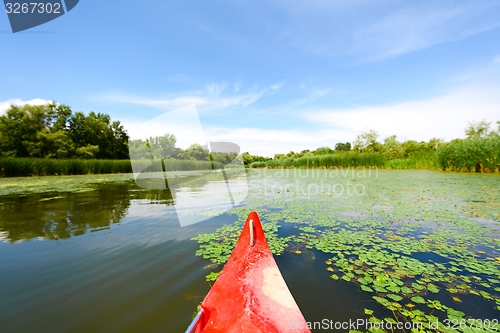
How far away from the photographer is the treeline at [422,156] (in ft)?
36.0

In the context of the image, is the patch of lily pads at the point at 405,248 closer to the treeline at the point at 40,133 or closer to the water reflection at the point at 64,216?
the water reflection at the point at 64,216

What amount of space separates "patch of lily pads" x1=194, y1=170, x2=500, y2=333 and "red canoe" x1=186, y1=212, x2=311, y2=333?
34.4 inches

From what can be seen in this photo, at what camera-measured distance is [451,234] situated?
2.98 meters

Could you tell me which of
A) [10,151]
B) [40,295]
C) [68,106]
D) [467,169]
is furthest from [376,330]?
[68,106]

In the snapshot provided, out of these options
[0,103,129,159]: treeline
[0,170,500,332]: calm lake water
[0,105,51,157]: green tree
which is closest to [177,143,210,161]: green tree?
[0,170,500,332]: calm lake water

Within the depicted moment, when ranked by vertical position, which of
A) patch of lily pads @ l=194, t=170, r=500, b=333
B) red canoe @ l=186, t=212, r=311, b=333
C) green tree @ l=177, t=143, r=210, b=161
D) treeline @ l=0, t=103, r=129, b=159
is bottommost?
patch of lily pads @ l=194, t=170, r=500, b=333

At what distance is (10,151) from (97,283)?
36579 mm

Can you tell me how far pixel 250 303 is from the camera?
3.05ft

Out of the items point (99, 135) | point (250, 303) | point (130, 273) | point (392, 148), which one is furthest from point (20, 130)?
point (392, 148)

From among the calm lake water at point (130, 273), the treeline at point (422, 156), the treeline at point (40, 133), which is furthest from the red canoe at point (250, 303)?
the treeline at point (40, 133)

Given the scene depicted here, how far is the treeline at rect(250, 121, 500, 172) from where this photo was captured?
36.0 feet

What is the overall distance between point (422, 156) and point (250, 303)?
2218 cm

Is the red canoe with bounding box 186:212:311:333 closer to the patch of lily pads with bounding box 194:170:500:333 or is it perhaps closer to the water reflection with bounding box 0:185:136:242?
the patch of lily pads with bounding box 194:170:500:333

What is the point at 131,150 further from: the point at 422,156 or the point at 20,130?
the point at 20,130
